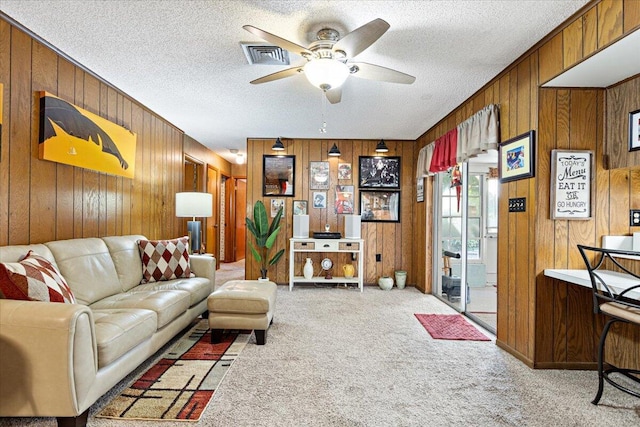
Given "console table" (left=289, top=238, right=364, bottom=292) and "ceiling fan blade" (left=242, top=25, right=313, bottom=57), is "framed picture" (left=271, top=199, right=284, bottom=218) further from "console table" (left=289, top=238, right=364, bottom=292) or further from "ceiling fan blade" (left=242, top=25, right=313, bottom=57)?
"ceiling fan blade" (left=242, top=25, right=313, bottom=57)

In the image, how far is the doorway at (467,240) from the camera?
4054 mm

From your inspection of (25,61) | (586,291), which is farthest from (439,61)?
(25,61)

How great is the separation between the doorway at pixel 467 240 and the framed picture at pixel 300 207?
6.59 feet

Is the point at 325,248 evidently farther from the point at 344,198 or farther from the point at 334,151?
the point at 334,151

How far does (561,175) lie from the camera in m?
2.52

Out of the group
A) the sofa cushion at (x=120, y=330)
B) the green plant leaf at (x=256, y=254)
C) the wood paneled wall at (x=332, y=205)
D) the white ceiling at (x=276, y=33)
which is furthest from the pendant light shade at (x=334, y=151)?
the sofa cushion at (x=120, y=330)

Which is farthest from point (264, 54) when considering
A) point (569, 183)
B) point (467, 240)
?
point (467, 240)

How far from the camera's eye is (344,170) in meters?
5.61

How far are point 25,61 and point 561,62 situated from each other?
364 centimetres

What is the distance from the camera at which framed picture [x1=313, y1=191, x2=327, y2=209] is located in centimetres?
561

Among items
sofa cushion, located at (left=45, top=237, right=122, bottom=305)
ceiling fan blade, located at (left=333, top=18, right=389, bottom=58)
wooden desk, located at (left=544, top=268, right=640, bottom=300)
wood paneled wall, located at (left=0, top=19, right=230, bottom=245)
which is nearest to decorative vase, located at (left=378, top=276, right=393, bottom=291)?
wooden desk, located at (left=544, top=268, right=640, bottom=300)

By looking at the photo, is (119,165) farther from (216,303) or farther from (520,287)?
(520,287)

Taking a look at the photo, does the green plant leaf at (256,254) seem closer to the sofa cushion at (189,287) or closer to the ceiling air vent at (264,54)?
the sofa cushion at (189,287)

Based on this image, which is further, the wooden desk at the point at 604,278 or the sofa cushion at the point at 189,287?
the sofa cushion at the point at 189,287
